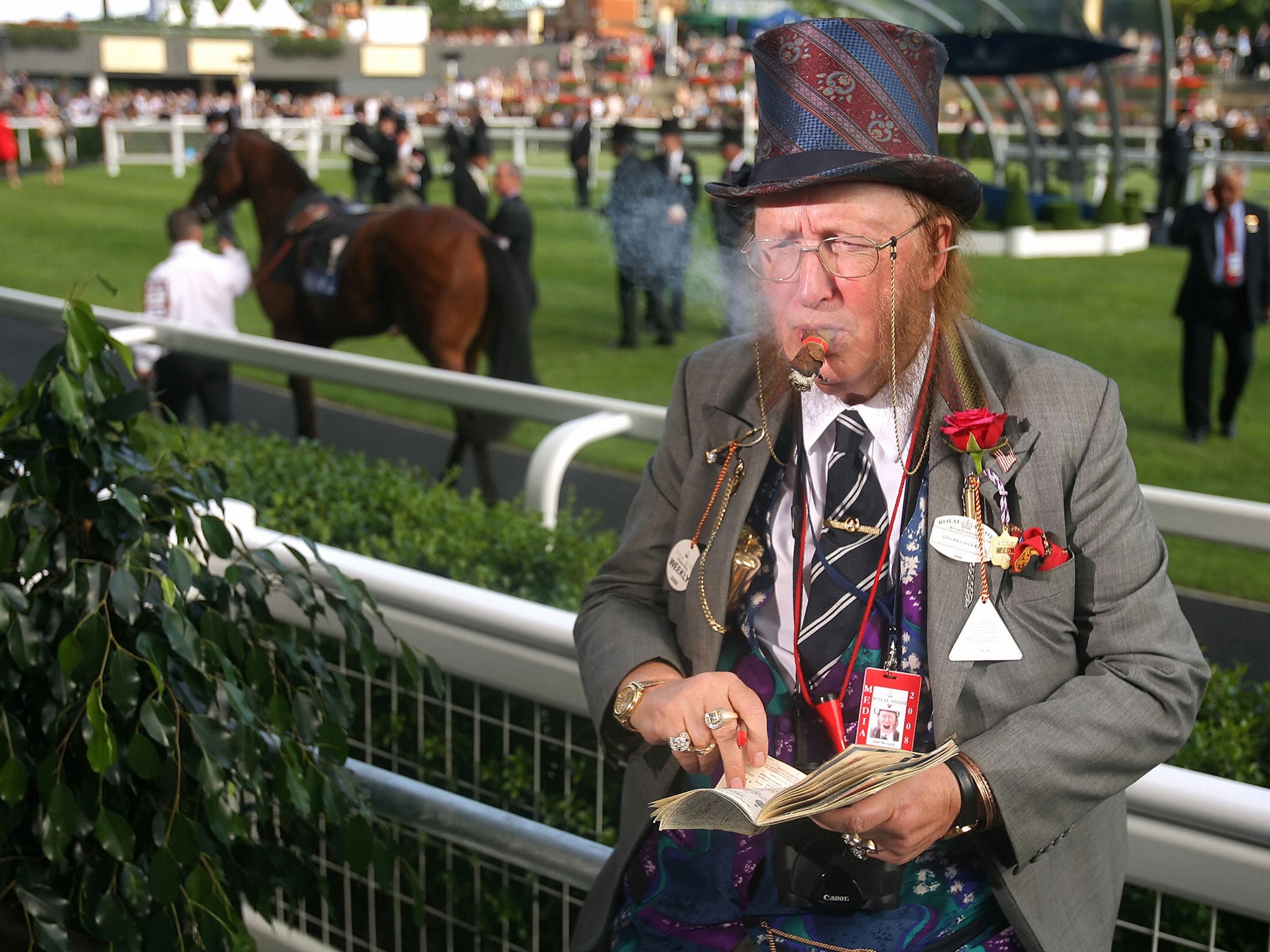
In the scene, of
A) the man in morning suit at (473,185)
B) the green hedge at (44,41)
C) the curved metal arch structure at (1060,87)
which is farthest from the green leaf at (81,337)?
the green hedge at (44,41)

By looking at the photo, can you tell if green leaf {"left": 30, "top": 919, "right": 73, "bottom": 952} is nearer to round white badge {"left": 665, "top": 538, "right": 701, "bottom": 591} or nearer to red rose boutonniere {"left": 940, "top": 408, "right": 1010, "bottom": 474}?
round white badge {"left": 665, "top": 538, "right": 701, "bottom": 591}

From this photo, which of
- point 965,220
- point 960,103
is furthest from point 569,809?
point 960,103

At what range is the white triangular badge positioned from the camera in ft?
5.13

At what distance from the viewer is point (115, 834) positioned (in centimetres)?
174

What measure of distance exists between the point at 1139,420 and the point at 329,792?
886 centimetres

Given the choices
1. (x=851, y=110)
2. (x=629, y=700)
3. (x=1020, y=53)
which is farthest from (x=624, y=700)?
(x=1020, y=53)

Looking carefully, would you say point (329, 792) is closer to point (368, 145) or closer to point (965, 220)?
point (965, 220)

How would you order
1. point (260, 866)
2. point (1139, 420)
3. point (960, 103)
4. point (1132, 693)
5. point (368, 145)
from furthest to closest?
point (960, 103) → point (368, 145) → point (1139, 420) → point (260, 866) → point (1132, 693)

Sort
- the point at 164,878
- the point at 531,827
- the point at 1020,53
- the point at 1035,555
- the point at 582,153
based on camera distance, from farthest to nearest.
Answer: the point at 1020,53
the point at 582,153
the point at 531,827
the point at 164,878
the point at 1035,555


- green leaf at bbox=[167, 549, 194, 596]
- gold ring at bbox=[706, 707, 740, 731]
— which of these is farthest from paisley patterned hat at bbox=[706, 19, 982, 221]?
green leaf at bbox=[167, 549, 194, 596]

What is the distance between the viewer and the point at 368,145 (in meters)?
20.9

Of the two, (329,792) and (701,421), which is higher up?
(701,421)

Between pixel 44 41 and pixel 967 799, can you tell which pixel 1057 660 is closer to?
pixel 967 799

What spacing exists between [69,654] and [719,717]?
84 cm
